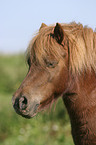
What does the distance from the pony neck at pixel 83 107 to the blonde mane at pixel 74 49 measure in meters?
0.12

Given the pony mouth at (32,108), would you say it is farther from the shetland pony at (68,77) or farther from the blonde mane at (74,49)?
the blonde mane at (74,49)

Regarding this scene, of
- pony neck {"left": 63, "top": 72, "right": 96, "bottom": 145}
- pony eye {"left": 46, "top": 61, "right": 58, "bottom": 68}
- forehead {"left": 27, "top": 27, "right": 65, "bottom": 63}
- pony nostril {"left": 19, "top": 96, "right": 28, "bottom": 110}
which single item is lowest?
pony neck {"left": 63, "top": 72, "right": 96, "bottom": 145}

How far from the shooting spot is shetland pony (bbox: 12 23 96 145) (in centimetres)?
264

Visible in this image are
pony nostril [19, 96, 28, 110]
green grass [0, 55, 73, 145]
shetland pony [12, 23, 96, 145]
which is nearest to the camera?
pony nostril [19, 96, 28, 110]

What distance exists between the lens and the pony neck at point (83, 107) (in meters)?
2.63

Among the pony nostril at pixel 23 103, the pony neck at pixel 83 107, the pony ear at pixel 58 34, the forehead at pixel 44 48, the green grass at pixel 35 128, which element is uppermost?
the pony ear at pixel 58 34

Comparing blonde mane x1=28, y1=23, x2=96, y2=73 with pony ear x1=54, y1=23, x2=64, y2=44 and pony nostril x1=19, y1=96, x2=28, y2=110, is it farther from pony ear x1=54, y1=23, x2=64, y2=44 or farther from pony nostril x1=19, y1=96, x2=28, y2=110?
pony nostril x1=19, y1=96, x2=28, y2=110

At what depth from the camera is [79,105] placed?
272 centimetres

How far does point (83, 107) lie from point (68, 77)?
1.14 ft

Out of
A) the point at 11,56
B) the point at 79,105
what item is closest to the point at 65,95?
the point at 79,105

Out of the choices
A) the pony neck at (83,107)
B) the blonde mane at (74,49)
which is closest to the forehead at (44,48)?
the blonde mane at (74,49)

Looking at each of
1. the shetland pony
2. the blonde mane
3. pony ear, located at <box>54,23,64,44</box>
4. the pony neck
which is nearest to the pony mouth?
the shetland pony

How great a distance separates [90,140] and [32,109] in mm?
658

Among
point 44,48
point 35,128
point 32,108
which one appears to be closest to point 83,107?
point 32,108
